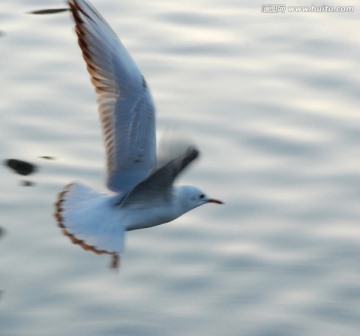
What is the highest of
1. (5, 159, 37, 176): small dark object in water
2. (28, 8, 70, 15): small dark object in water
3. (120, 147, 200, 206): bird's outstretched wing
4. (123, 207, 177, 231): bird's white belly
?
(120, 147, 200, 206): bird's outstretched wing

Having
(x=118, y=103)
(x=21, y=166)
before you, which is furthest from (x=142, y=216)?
(x=21, y=166)

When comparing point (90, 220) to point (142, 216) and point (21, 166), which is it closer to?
point (142, 216)

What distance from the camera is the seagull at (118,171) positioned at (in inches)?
267

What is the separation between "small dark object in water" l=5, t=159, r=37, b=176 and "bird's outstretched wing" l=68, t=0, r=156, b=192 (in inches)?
62.8

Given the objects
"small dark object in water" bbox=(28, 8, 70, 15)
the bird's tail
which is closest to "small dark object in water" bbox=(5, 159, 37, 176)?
the bird's tail

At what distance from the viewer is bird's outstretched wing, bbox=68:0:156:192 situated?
23.5 ft

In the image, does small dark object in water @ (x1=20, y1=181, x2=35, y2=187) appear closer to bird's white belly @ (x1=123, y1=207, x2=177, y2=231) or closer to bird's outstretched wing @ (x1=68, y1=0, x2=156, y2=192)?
bird's outstretched wing @ (x1=68, y1=0, x2=156, y2=192)

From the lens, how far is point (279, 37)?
11.2 meters

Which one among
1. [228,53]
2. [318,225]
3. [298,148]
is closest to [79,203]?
[318,225]

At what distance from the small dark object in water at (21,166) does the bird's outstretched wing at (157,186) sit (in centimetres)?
202

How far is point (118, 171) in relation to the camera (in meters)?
7.22

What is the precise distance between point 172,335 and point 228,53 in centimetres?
392

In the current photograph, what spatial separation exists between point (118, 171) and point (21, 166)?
1829 mm

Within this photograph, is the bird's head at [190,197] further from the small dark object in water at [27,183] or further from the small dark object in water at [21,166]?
the small dark object in water at [21,166]
